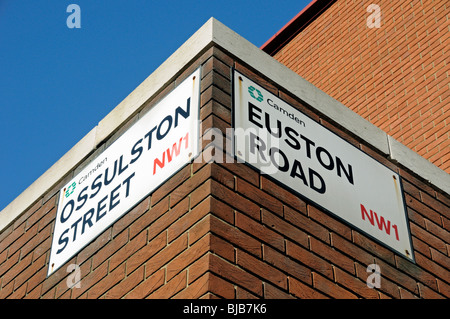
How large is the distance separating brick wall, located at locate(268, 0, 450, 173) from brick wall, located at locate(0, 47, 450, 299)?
306 cm

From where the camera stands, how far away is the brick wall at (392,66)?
298 inches

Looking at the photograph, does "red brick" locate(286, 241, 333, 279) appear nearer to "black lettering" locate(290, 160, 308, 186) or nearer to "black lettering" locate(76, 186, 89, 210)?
"black lettering" locate(290, 160, 308, 186)

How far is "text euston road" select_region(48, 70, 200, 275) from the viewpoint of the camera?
4.04m

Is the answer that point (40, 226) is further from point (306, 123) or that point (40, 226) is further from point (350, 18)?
point (350, 18)

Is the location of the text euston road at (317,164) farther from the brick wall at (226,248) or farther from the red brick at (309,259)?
the red brick at (309,259)

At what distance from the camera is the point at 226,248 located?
11.3 ft

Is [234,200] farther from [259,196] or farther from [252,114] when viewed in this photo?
[252,114]

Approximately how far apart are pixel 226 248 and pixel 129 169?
113 centimetres

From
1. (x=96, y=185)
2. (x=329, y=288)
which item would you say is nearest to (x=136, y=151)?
(x=96, y=185)

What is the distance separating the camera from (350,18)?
956cm

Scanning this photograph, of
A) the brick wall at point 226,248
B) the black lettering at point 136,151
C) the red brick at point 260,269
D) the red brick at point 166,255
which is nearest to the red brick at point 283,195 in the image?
the brick wall at point 226,248

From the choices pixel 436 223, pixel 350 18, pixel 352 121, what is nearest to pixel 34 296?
pixel 352 121
